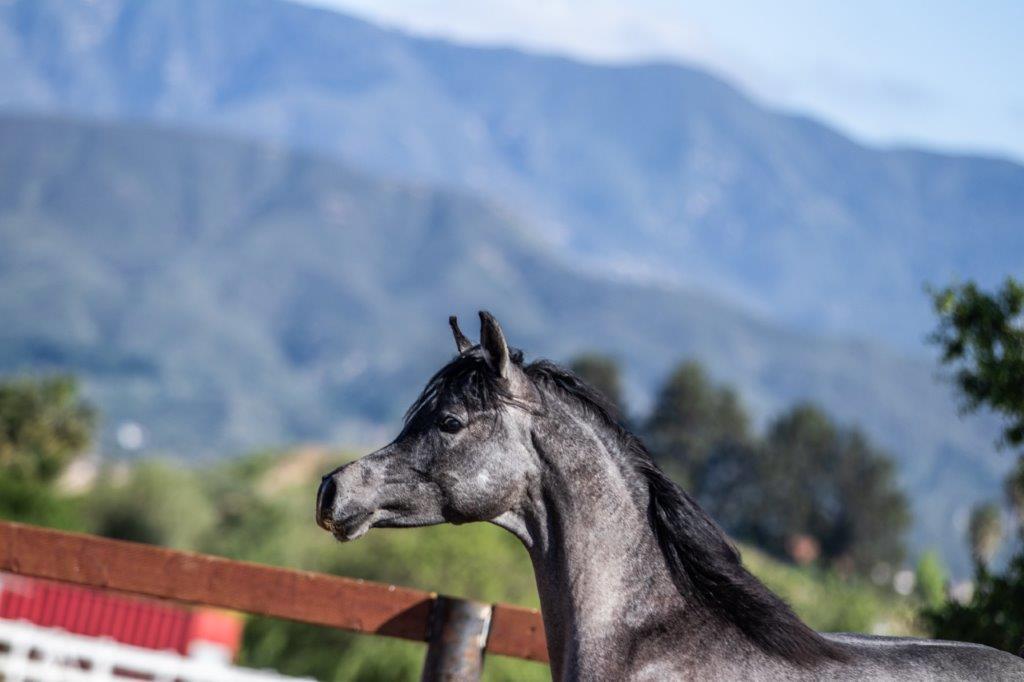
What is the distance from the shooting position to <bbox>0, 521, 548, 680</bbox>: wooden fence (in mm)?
6094

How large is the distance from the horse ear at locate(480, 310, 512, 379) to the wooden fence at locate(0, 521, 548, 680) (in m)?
1.70

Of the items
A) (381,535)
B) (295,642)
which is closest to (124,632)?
(295,642)

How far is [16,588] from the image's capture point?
17.9 meters

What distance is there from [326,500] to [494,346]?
29.6 inches

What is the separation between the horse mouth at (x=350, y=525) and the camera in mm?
4617

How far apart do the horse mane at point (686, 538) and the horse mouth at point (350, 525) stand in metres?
0.36

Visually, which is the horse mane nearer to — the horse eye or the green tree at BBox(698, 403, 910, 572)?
the horse eye

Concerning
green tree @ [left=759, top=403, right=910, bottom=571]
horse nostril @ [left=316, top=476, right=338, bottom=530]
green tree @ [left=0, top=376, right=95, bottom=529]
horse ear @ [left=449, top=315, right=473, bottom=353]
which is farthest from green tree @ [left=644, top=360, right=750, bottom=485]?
horse nostril @ [left=316, top=476, right=338, bottom=530]

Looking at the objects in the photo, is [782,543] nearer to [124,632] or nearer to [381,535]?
[381,535]

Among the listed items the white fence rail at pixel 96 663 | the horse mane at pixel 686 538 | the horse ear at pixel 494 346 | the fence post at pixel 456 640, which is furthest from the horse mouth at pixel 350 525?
the white fence rail at pixel 96 663

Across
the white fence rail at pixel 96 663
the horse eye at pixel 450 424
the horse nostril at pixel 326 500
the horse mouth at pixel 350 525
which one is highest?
the horse eye at pixel 450 424

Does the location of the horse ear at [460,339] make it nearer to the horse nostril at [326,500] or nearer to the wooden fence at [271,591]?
the horse nostril at [326,500]

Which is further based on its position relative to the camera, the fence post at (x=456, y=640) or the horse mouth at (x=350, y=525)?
the fence post at (x=456, y=640)

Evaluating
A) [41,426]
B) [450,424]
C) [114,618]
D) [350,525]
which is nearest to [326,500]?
[350,525]
